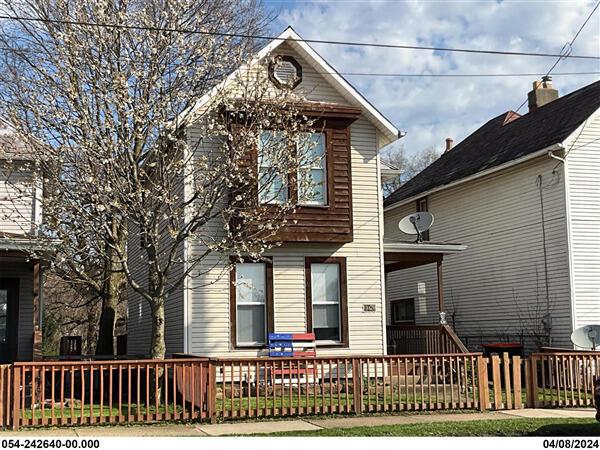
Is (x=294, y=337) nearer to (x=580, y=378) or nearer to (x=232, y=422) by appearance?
(x=232, y=422)

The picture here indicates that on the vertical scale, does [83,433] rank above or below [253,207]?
below

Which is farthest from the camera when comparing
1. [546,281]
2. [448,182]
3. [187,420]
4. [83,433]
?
[448,182]

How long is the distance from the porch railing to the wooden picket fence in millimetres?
3099

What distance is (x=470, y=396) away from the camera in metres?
14.5

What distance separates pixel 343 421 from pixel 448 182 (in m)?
16.0

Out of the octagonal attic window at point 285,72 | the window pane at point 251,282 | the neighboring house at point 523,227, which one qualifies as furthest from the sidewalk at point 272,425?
the octagonal attic window at point 285,72

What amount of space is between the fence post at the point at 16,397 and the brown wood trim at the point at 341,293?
7.48 meters

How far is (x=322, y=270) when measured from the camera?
1823 cm

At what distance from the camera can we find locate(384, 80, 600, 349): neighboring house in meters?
21.3

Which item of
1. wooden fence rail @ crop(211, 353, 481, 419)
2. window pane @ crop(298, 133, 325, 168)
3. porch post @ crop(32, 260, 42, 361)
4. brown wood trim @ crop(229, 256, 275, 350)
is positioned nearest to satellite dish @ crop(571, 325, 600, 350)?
wooden fence rail @ crop(211, 353, 481, 419)

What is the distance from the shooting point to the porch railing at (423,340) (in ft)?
62.3

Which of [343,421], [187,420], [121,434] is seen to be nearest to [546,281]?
[343,421]

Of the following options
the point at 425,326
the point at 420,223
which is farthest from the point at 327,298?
the point at 420,223

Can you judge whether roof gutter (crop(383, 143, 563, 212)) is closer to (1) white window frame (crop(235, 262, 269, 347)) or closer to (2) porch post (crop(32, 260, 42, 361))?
(1) white window frame (crop(235, 262, 269, 347))
